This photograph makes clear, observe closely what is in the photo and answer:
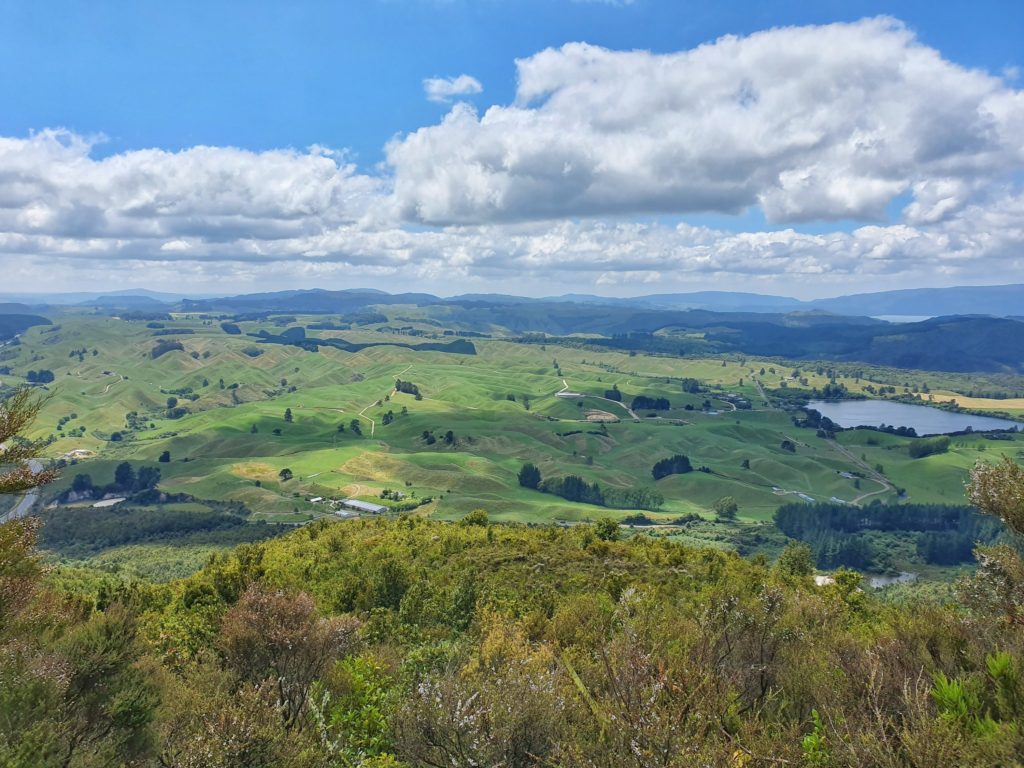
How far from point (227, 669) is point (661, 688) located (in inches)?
772

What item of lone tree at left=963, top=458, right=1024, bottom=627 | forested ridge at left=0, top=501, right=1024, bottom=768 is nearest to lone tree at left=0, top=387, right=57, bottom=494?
forested ridge at left=0, top=501, right=1024, bottom=768

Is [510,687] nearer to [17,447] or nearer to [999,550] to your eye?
[17,447]

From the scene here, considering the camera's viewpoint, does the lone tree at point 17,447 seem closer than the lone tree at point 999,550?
Yes

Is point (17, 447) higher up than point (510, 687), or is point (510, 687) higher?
point (17, 447)

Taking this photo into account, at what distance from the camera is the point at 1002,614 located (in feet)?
88.6

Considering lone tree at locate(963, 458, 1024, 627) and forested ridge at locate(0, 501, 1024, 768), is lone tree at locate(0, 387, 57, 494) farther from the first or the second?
lone tree at locate(963, 458, 1024, 627)

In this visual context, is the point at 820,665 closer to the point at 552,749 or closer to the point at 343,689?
the point at 552,749

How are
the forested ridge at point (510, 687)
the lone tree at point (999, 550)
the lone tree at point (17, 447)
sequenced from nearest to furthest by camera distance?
the forested ridge at point (510, 687) → the lone tree at point (17, 447) → the lone tree at point (999, 550)

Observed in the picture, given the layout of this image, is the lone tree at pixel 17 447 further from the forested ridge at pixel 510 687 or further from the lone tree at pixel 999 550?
the lone tree at pixel 999 550

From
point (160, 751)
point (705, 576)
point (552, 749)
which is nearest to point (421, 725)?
→ point (552, 749)

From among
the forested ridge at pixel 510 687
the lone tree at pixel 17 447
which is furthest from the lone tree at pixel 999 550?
the lone tree at pixel 17 447

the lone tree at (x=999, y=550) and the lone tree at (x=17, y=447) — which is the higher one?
the lone tree at (x=17, y=447)

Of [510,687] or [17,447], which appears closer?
[510,687]

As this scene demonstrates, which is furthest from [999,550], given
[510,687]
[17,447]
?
[17,447]
